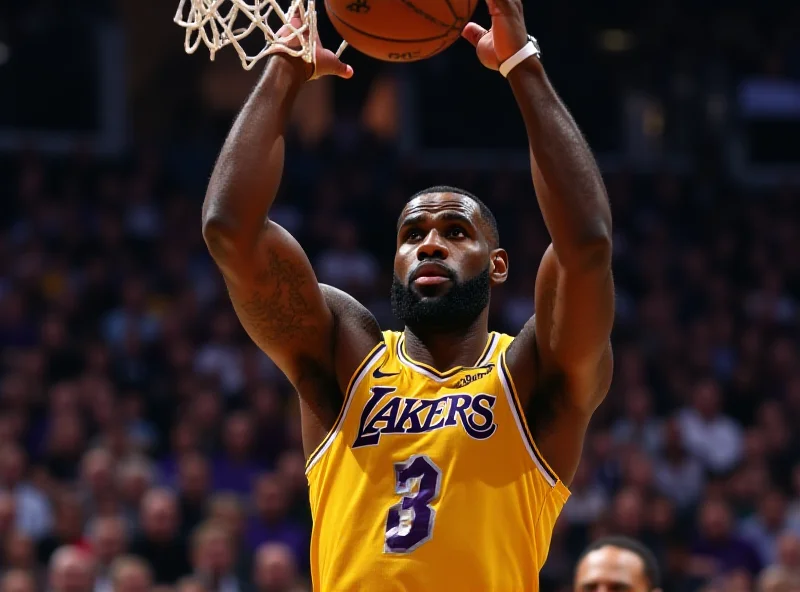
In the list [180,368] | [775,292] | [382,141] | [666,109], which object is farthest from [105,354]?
[666,109]

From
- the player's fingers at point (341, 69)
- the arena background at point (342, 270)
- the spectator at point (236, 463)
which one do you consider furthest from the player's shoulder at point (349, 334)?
the spectator at point (236, 463)

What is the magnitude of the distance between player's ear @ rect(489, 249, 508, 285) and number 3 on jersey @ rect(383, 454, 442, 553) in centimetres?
67

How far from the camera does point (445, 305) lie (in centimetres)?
388

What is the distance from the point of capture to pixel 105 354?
1003 centimetres

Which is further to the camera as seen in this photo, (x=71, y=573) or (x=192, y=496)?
(x=192, y=496)

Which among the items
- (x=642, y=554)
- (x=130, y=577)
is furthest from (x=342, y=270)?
(x=642, y=554)

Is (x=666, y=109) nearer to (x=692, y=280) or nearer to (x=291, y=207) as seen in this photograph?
(x=692, y=280)

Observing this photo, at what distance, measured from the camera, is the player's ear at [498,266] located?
4102 millimetres

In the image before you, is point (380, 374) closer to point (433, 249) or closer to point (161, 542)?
point (433, 249)

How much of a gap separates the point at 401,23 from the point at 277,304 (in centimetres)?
87

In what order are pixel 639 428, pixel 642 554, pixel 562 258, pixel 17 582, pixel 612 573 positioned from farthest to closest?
pixel 639 428
pixel 17 582
pixel 642 554
pixel 612 573
pixel 562 258

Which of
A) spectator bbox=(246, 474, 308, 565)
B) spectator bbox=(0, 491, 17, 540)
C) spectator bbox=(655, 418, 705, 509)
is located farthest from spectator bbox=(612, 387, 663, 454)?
spectator bbox=(0, 491, 17, 540)

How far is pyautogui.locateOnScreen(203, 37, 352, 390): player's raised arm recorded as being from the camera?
371 cm

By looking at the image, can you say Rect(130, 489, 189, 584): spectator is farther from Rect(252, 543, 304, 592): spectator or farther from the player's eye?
the player's eye
